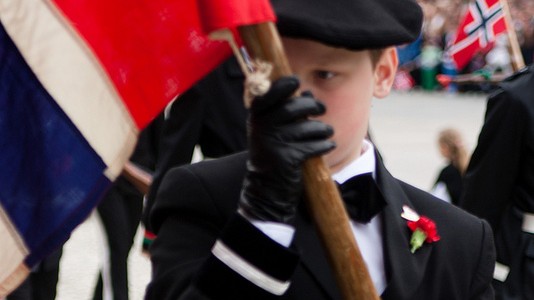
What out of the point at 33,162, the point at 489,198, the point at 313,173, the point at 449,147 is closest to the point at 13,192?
the point at 33,162

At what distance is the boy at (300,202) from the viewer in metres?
1.93

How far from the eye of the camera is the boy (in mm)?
1931

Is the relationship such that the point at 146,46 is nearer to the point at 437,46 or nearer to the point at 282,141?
the point at 282,141

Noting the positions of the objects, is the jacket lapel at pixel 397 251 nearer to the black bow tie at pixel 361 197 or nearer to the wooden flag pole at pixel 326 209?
the black bow tie at pixel 361 197

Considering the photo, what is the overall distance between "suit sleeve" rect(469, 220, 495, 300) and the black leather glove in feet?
1.91

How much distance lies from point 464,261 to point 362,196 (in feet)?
0.82

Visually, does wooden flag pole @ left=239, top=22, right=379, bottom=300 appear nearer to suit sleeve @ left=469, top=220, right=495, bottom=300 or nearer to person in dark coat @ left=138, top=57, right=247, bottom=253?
suit sleeve @ left=469, top=220, right=495, bottom=300

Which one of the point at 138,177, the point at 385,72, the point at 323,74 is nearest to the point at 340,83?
the point at 323,74

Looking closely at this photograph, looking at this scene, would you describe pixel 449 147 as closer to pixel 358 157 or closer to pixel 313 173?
pixel 358 157

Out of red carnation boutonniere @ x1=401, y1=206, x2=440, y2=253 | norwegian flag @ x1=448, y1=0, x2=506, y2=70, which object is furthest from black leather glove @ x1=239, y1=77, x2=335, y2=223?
norwegian flag @ x1=448, y1=0, x2=506, y2=70

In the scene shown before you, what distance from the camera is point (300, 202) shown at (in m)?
2.26

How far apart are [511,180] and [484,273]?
7.01ft

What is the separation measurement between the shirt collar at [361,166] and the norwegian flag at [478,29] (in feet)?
12.8

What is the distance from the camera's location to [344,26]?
6.99 feet
